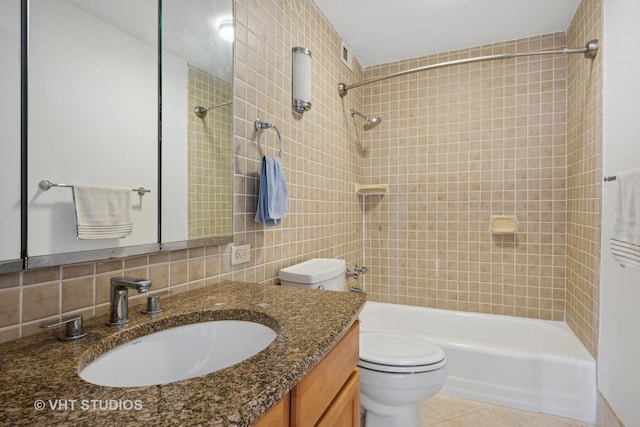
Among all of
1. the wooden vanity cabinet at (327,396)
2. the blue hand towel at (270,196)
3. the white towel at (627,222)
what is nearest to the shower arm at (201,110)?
the blue hand towel at (270,196)

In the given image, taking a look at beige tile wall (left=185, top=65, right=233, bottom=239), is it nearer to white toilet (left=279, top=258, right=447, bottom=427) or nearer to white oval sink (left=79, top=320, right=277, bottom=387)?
white oval sink (left=79, top=320, right=277, bottom=387)

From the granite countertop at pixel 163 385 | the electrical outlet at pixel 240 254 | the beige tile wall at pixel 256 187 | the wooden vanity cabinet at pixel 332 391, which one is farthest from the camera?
the electrical outlet at pixel 240 254

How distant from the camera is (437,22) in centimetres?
228

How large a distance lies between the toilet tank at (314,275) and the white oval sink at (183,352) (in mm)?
633

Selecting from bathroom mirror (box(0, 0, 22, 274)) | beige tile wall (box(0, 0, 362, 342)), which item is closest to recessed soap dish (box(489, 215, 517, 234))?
beige tile wall (box(0, 0, 362, 342))

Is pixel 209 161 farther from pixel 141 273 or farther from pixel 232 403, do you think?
pixel 232 403

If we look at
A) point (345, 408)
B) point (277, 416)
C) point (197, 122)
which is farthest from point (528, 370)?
point (197, 122)

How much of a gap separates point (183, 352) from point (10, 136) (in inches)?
25.6

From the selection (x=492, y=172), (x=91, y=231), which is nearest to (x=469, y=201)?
(x=492, y=172)

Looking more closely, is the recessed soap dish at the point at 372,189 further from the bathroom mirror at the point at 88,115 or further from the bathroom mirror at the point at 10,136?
the bathroom mirror at the point at 10,136

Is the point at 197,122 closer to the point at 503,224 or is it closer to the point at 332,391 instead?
the point at 332,391

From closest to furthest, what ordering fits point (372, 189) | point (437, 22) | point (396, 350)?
1. point (396, 350)
2. point (437, 22)
3. point (372, 189)

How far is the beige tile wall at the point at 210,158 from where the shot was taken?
47.3 inches

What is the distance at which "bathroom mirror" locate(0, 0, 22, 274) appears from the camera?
69cm
